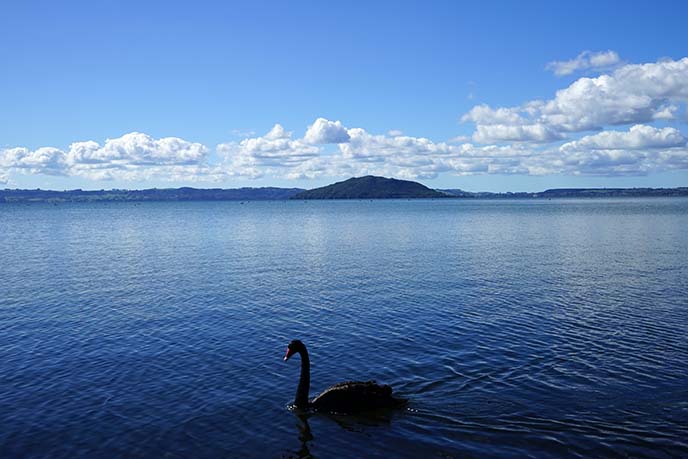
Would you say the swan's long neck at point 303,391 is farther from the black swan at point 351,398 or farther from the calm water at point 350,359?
the calm water at point 350,359

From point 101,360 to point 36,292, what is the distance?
20.5 metres

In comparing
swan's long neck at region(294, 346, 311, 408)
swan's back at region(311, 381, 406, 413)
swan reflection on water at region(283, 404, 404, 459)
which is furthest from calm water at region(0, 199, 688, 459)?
swan's long neck at region(294, 346, 311, 408)

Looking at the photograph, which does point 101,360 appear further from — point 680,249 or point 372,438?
point 680,249

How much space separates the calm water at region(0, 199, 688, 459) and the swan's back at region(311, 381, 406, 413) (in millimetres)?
467

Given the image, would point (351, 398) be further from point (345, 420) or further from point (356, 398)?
point (345, 420)

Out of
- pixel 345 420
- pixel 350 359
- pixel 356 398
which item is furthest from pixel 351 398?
pixel 350 359

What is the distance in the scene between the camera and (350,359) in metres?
25.1

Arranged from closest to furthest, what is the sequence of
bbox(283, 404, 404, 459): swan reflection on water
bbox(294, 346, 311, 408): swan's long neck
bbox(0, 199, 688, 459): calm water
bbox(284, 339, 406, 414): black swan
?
bbox(0, 199, 688, 459): calm water → bbox(283, 404, 404, 459): swan reflection on water → bbox(284, 339, 406, 414): black swan → bbox(294, 346, 311, 408): swan's long neck

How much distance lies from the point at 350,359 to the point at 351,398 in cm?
573

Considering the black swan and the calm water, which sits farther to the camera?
the black swan

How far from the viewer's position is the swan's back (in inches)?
760


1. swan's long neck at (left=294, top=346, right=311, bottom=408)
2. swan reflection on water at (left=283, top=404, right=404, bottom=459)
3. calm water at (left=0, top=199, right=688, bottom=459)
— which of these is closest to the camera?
calm water at (left=0, top=199, right=688, bottom=459)

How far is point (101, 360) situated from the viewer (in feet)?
83.1

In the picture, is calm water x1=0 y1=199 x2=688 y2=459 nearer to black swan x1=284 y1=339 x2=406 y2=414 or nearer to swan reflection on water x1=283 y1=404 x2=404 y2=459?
swan reflection on water x1=283 y1=404 x2=404 y2=459
